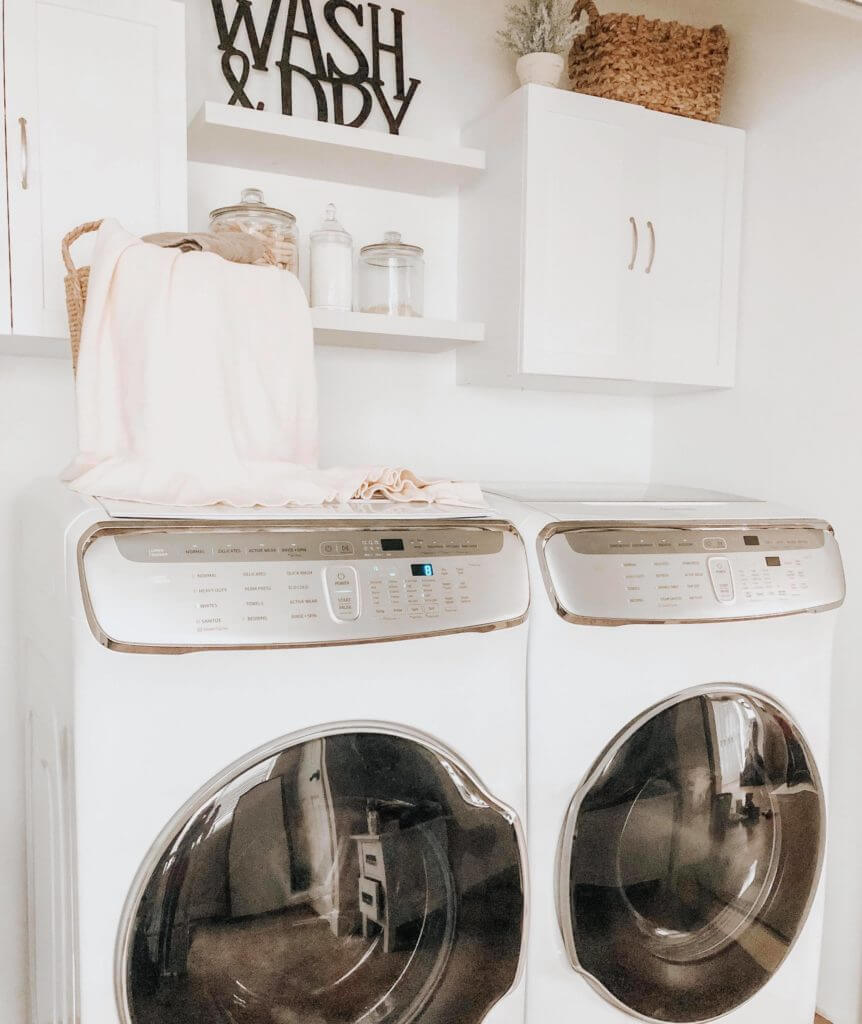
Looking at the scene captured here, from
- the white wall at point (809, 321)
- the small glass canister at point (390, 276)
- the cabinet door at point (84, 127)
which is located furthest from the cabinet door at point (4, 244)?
the white wall at point (809, 321)

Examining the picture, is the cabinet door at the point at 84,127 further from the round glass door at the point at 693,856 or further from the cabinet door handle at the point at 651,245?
the round glass door at the point at 693,856

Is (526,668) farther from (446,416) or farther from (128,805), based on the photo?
(446,416)

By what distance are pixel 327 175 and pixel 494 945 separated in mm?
1630

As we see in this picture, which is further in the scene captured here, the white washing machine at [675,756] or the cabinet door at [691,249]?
the cabinet door at [691,249]

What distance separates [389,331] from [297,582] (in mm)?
867

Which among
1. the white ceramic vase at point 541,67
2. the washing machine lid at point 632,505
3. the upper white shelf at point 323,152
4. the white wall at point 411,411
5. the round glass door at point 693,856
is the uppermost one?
the white ceramic vase at point 541,67

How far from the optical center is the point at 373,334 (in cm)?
185

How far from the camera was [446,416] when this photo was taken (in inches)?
86.1

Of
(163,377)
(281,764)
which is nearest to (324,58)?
(163,377)

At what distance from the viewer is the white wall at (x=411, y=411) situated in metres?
1.76

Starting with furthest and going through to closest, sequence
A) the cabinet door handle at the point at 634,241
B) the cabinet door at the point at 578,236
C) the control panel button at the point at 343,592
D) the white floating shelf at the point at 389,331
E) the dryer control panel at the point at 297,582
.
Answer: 1. the cabinet door handle at the point at 634,241
2. the cabinet door at the point at 578,236
3. the white floating shelf at the point at 389,331
4. the control panel button at the point at 343,592
5. the dryer control panel at the point at 297,582

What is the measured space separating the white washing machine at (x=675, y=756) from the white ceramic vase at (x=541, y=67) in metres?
1.02

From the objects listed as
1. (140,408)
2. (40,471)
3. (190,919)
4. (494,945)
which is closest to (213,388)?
(140,408)

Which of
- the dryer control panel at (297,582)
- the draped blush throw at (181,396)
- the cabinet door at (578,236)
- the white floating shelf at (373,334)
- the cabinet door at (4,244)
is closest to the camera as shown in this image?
the dryer control panel at (297,582)
